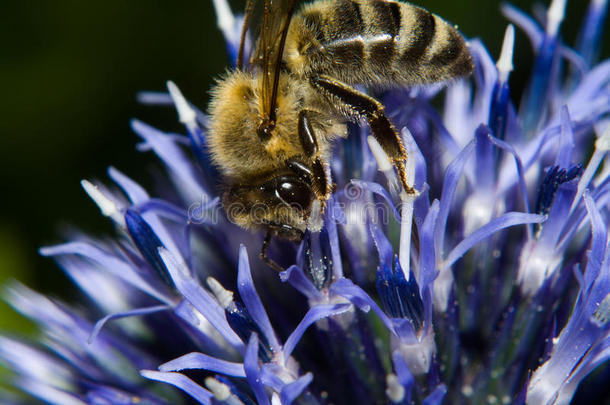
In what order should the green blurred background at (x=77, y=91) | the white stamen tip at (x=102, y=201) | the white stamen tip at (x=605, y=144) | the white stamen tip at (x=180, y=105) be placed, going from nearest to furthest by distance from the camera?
the white stamen tip at (x=605, y=144) < the white stamen tip at (x=102, y=201) < the white stamen tip at (x=180, y=105) < the green blurred background at (x=77, y=91)

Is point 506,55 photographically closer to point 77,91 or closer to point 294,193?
point 294,193

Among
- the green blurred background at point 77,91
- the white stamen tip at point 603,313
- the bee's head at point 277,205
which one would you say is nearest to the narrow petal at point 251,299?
the bee's head at point 277,205

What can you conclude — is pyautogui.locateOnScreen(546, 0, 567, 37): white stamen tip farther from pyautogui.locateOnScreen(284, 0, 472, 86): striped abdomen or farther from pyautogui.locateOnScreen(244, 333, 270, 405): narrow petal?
pyautogui.locateOnScreen(244, 333, 270, 405): narrow petal

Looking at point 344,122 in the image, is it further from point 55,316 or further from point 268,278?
point 55,316

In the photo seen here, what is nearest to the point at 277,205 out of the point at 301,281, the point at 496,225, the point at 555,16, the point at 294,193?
the point at 294,193

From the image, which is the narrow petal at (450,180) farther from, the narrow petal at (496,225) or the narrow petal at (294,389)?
the narrow petal at (294,389)

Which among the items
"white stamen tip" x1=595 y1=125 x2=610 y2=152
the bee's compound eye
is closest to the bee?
the bee's compound eye

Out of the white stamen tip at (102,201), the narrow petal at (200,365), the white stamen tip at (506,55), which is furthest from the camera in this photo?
the white stamen tip at (506,55)
